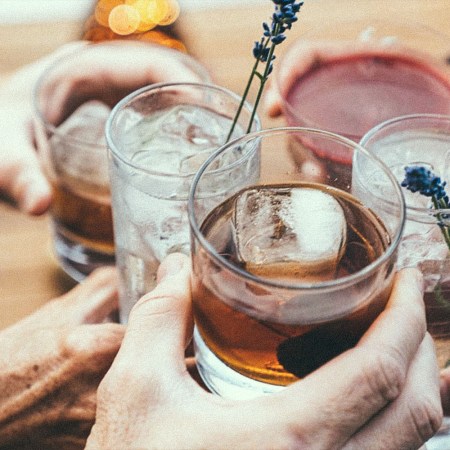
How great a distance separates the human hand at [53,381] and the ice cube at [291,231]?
0.29 m

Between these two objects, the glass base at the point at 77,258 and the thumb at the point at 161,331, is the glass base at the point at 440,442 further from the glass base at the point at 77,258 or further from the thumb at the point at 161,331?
the glass base at the point at 77,258

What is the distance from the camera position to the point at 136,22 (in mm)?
1634

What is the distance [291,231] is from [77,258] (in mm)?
624

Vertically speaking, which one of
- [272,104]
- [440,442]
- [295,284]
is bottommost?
[440,442]

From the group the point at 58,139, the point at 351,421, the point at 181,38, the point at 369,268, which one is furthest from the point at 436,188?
the point at 181,38

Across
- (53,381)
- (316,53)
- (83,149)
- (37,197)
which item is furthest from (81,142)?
(316,53)

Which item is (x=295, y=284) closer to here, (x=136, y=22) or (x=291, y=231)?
(x=291, y=231)

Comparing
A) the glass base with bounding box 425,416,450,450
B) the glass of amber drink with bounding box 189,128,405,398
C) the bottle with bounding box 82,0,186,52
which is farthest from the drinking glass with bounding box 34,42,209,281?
the glass base with bounding box 425,416,450,450

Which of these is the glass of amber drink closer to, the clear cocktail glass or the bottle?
the clear cocktail glass

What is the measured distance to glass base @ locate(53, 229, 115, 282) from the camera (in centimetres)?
128

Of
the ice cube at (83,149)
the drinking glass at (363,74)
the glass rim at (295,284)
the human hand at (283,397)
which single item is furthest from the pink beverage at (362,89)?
the human hand at (283,397)

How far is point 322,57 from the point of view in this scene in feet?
4.41

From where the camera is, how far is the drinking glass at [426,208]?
0.81 meters

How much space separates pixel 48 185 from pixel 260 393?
0.65 metres
